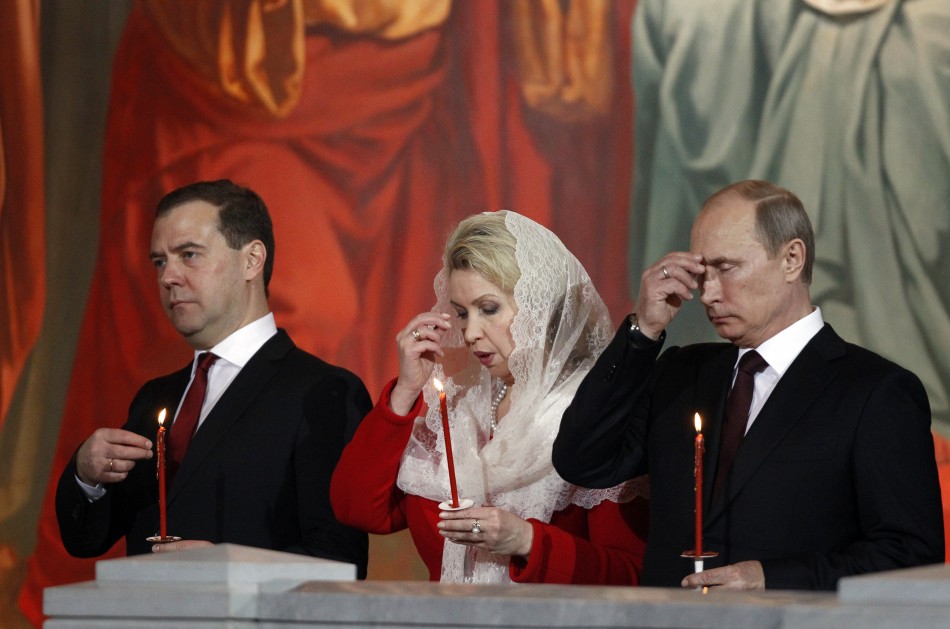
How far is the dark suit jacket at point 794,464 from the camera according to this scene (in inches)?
111

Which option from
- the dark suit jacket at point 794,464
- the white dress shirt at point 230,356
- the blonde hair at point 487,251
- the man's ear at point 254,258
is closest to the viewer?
Result: the dark suit jacket at point 794,464

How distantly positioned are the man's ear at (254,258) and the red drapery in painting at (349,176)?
1.59 meters

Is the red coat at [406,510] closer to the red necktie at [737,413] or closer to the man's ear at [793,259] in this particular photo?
the red necktie at [737,413]

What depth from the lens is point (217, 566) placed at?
2334 mm

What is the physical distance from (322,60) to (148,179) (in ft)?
3.00

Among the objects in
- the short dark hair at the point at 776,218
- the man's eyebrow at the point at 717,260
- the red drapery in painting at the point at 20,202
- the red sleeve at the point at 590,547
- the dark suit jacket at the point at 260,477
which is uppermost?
the red drapery in painting at the point at 20,202

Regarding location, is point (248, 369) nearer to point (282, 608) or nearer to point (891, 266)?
point (282, 608)

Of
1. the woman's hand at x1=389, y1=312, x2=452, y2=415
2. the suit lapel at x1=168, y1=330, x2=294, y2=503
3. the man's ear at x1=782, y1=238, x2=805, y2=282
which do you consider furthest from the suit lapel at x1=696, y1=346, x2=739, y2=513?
the suit lapel at x1=168, y1=330, x2=294, y2=503

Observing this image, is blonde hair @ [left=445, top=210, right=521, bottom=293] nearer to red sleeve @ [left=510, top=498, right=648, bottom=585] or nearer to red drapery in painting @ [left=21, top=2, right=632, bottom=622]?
red sleeve @ [left=510, top=498, right=648, bottom=585]

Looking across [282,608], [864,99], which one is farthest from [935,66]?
[282,608]

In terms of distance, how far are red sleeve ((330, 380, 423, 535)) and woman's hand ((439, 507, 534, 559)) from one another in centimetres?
30

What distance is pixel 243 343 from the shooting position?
385 centimetres

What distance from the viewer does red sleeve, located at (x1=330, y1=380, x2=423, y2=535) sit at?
3.50m

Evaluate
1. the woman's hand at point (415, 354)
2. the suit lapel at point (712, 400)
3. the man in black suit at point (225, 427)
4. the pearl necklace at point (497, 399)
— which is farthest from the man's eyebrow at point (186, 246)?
the suit lapel at point (712, 400)
